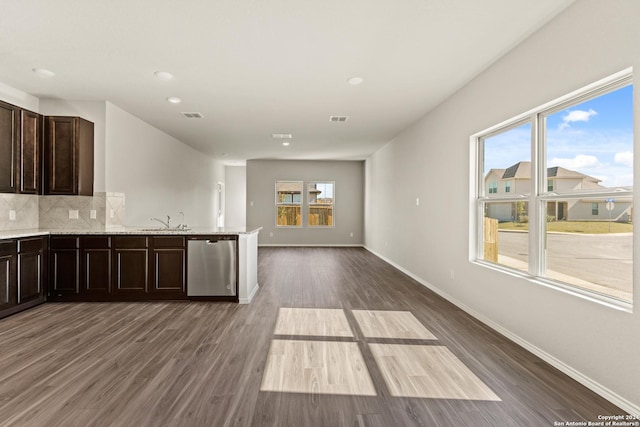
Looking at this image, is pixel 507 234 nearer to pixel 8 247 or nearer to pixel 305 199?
pixel 8 247

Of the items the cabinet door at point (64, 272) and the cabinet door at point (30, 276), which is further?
the cabinet door at point (64, 272)

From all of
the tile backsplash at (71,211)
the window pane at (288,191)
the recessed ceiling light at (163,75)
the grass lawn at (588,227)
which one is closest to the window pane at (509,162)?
the grass lawn at (588,227)

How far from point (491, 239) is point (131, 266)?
14.2ft

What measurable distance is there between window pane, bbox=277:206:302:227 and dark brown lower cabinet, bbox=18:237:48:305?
21.5 feet

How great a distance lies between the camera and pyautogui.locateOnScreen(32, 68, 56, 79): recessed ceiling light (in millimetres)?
3693

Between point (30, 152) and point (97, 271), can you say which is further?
point (97, 271)

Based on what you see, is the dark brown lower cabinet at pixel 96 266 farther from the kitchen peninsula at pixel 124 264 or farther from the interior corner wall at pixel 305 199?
the interior corner wall at pixel 305 199

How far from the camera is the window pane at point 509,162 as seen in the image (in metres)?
3.18

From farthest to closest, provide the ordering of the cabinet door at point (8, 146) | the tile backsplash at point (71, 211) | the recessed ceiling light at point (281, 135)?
the recessed ceiling light at point (281, 135), the tile backsplash at point (71, 211), the cabinet door at point (8, 146)

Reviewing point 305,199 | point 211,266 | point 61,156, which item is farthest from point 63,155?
point 305,199

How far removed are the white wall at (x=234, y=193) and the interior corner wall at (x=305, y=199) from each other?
9.21 feet

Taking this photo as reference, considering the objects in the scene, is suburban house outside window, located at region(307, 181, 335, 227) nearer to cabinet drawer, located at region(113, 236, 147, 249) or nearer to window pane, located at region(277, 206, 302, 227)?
window pane, located at region(277, 206, 302, 227)

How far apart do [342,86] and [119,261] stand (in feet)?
11.6

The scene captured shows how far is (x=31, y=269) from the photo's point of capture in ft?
13.0
